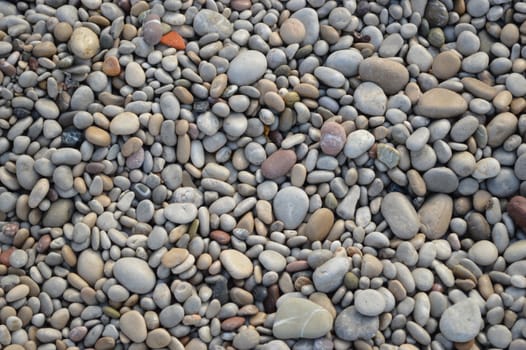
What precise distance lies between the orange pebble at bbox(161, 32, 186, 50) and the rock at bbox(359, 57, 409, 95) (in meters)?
0.44

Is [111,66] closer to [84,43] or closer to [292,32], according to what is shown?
[84,43]

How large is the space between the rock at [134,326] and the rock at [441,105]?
2.56ft

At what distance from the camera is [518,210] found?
1.43 meters

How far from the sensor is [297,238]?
1421 millimetres

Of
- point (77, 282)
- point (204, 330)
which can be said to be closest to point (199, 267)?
point (204, 330)

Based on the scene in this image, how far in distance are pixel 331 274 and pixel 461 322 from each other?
0.92 ft

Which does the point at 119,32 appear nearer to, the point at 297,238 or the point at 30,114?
the point at 30,114

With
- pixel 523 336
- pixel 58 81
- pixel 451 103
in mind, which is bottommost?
pixel 523 336

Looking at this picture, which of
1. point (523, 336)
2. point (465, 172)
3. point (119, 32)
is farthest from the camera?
point (119, 32)

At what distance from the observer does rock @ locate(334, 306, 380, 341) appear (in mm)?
1302

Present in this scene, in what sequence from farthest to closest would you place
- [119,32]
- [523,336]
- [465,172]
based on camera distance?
[119,32] → [465,172] → [523,336]

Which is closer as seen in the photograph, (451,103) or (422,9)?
(451,103)

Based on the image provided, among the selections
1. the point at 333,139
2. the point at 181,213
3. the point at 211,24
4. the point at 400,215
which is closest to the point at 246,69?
the point at 211,24

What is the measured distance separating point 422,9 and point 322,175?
538mm
